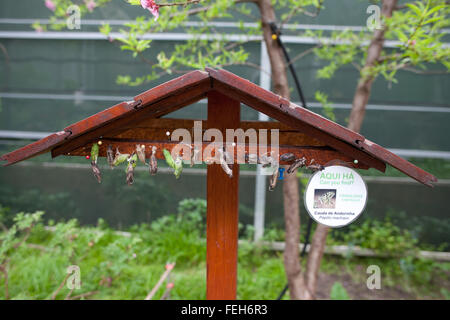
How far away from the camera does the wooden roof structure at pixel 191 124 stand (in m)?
1.31

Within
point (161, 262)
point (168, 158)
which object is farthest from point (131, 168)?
point (161, 262)

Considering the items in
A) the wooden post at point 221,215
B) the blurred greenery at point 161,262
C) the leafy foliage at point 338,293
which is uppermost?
the wooden post at point 221,215

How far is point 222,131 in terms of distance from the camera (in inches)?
63.2

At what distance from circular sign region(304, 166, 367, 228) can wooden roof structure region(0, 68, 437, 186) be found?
7 cm

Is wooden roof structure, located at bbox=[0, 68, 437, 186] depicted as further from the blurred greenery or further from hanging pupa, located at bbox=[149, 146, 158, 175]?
the blurred greenery

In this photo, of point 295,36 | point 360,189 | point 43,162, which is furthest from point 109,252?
point 295,36

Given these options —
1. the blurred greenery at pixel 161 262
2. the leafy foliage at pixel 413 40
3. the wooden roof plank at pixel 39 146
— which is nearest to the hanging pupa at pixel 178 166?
the wooden roof plank at pixel 39 146

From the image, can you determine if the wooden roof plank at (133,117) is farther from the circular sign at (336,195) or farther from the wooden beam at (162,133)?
the circular sign at (336,195)

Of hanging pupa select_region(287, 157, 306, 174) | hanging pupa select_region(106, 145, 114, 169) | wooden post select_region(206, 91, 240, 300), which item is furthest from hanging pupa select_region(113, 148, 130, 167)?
hanging pupa select_region(287, 157, 306, 174)

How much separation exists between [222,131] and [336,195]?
2.03ft

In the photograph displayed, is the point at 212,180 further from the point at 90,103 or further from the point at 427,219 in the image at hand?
the point at 427,219

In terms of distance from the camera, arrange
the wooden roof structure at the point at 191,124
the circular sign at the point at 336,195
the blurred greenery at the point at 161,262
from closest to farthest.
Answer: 1. the wooden roof structure at the point at 191,124
2. the circular sign at the point at 336,195
3. the blurred greenery at the point at 161,262

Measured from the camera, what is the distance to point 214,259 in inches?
69.5

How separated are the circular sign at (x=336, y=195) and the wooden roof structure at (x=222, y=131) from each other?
57mm
